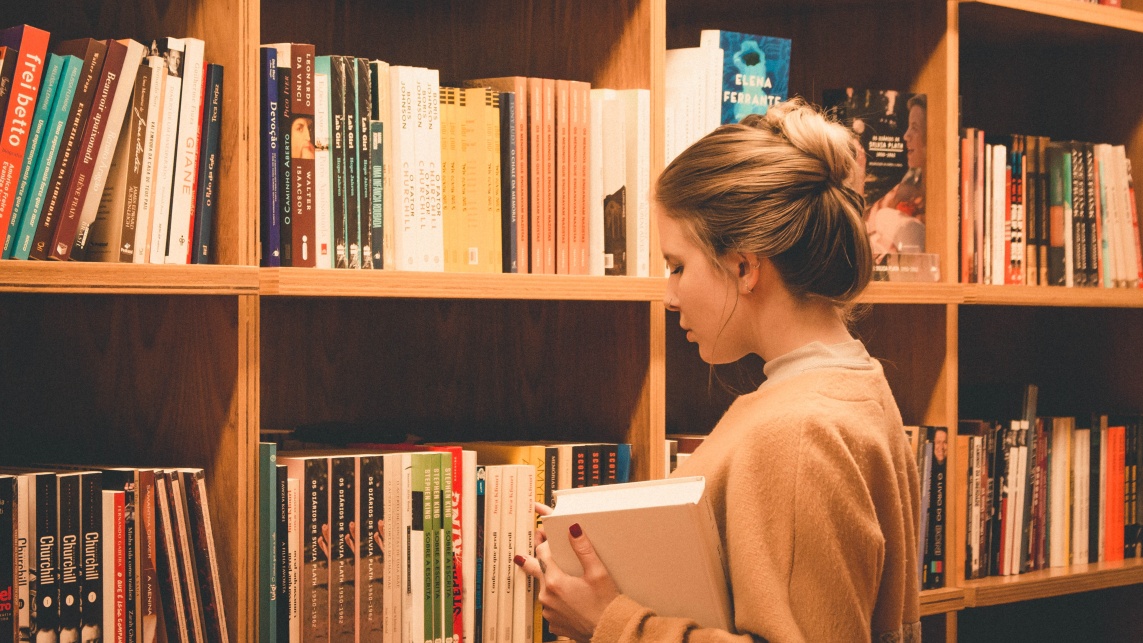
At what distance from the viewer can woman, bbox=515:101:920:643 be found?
121 cm

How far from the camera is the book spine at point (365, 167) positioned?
1532mm

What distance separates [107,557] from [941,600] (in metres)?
1.36

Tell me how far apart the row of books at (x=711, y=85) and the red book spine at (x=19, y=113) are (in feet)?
2.88

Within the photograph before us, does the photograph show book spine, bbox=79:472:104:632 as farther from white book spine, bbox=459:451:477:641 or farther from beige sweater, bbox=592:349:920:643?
beige sweater, bbox=592:349:920:643

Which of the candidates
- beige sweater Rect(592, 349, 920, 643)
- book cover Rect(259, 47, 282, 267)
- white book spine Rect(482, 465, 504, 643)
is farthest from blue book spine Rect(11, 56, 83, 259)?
beige sweater Rect(592, 349, 920, 643)

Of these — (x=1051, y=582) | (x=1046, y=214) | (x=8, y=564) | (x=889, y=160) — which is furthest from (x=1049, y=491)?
(x=8, y=564)

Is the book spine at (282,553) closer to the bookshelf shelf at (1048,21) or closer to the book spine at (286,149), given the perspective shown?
the book spine at (286,149)

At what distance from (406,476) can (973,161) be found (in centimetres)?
118

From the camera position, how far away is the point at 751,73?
185 centimetres

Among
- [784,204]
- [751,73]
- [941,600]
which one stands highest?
[751,73]

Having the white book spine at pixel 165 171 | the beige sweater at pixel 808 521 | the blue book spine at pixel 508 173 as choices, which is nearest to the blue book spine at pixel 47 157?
the white book spine at pixel 165 171

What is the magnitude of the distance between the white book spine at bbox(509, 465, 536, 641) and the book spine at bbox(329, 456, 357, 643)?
9.7 inches

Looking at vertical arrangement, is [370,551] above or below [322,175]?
below

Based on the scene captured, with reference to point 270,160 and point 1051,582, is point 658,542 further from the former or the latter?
point 1051,582
